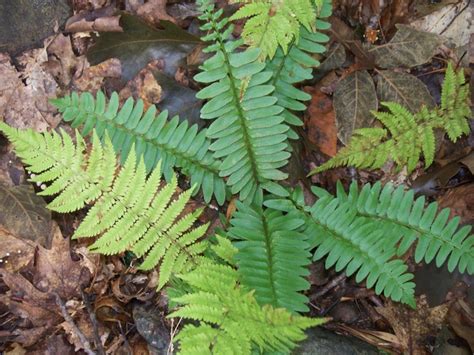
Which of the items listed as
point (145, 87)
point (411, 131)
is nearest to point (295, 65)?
point (411, 131)

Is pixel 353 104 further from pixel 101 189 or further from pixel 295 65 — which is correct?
pixel 101 189

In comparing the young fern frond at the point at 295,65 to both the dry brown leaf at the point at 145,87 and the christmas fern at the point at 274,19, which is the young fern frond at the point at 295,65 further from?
the dry brown leaf at the point at 145,87

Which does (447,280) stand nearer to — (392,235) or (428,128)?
(392,235)

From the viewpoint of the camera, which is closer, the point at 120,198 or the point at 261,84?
the point at 120,198

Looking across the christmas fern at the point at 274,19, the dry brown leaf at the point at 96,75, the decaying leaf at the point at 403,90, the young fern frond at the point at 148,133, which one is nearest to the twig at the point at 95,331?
the young fern frond at the point at 148,133

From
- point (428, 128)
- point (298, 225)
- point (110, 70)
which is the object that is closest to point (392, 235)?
point (298, 225)

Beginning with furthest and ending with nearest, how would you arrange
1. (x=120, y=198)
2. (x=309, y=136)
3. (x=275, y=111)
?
(x=309, y=136) < (x=275, y=111) < (x=120, y=198)
